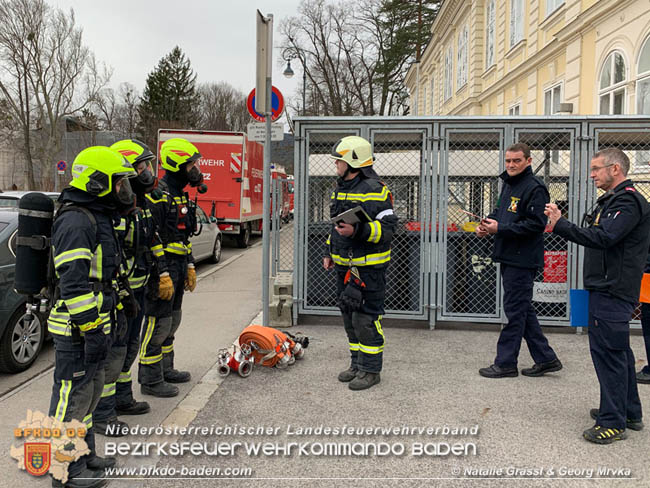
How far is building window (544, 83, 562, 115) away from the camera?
15062 millimetres

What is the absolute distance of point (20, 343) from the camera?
509 cm

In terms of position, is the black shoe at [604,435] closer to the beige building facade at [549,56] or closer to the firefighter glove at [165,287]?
the firefighter glove at [165,287]

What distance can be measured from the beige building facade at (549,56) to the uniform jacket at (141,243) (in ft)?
31.5

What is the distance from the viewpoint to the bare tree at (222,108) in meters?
57.2

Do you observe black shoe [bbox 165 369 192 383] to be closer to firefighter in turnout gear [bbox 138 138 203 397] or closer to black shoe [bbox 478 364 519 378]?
firefighter in turnout gear [bbox 138 138 203 397]

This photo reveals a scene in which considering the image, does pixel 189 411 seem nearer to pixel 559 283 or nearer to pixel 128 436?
pixel 128 436

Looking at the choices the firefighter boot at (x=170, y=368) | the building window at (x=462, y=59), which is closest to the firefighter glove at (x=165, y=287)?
the firefighter boot at (x=170, y=368)

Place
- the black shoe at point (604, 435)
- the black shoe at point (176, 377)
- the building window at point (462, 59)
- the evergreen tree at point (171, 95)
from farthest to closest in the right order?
the evergreen tree at point (171, 95) < the building window at point (462, 59) < the black shoe at point (176, 377) < the black shoe at point (604, 435)

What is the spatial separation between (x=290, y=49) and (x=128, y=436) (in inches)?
1554

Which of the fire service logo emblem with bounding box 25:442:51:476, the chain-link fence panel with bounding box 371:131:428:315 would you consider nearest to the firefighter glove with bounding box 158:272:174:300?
the fire service logo emblem with bounding box 25:442:51:476

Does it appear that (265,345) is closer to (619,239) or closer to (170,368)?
(170,368)

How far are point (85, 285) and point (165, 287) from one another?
52.1 inches

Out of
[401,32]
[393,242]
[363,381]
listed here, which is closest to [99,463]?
[363,381]

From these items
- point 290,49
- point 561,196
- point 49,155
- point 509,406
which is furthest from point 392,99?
point 509,406
